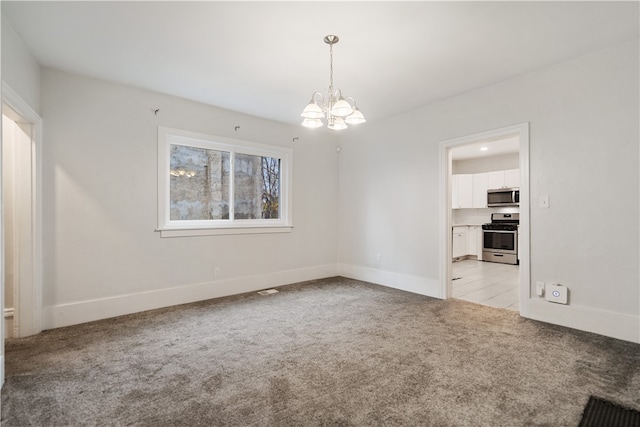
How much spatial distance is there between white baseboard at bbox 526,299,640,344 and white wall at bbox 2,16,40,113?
5120 millimetres

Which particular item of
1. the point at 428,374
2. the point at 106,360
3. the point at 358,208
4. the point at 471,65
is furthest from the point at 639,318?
the point at 106,360

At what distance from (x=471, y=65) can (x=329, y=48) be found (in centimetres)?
147

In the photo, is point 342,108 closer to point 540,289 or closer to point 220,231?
point 220,231

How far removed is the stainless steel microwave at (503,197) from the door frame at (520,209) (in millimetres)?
3894

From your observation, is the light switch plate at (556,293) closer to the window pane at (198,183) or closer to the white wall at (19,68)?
the window pane at (198,183)

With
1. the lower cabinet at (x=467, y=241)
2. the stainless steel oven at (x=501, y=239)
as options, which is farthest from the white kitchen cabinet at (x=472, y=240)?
the stainless steel oven at (x=501, y=239)

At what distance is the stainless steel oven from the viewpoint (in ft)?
23.2

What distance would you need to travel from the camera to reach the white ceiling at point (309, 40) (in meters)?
2.28

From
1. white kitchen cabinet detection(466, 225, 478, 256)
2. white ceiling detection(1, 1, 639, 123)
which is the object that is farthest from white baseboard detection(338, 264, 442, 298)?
white kitchen cabinet detection(466, 225, 478, 256)

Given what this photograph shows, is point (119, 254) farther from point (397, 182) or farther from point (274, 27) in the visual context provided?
point (397, 182)

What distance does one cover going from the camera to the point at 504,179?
7348 millimetres

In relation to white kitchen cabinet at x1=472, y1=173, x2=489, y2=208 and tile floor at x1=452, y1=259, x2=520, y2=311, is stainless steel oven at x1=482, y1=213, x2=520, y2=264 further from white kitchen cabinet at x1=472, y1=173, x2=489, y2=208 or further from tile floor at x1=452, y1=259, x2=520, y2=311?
white kitchen cabinet at x1=472, y1=173, x2=489, y2=208

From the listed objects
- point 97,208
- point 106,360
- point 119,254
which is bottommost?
point 106,360

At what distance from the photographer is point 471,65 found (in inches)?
124
